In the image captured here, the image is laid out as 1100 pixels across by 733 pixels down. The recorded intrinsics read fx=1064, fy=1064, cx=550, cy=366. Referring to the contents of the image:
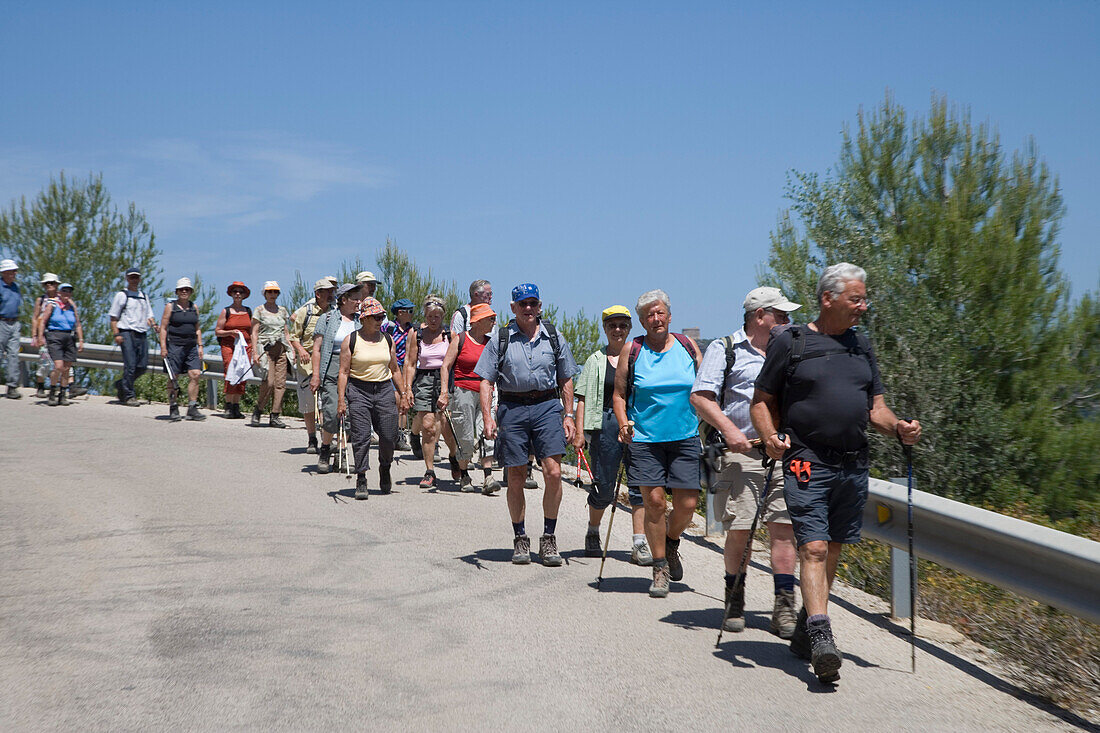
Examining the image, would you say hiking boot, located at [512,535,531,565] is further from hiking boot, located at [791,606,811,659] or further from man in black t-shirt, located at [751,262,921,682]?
man in black t-shirt, located at [751,262,921,682]

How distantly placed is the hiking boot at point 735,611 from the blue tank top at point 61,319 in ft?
46.1

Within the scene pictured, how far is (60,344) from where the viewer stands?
17.2 metres

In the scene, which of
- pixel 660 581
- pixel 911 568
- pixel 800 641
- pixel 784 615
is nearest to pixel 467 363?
pixel 660 581

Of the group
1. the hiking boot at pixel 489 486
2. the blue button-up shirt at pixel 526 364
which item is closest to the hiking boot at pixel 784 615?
the blue button-up shirt at pixel 526 364

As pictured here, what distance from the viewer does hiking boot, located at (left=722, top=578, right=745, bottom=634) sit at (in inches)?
242

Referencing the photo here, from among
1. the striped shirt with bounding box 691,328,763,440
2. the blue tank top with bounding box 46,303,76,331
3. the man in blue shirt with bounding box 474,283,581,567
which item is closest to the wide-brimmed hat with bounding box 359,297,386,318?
the man in blue shirt with bounding box 474,283,581,567

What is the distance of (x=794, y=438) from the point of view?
542 cm

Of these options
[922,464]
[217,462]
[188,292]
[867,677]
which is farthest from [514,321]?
[922,464]

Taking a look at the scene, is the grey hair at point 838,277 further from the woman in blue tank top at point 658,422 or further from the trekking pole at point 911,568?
the woman in blue tank top at point 658,422

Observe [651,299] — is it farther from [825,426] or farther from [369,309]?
[369,309]

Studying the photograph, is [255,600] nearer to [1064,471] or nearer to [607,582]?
[607,582]

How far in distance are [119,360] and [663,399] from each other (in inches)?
625

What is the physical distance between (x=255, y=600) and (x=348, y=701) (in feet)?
6.99

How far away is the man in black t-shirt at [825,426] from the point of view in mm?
5301
